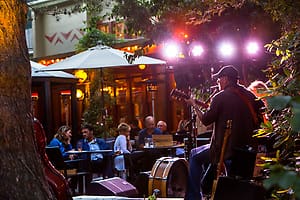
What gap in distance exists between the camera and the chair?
8727mm

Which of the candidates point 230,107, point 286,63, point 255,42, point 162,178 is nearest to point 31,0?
point 255,42

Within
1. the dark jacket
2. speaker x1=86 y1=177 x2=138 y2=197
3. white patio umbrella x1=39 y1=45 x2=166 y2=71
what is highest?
white patio umbrella x1=39 y1=45 x2=166 y2=71

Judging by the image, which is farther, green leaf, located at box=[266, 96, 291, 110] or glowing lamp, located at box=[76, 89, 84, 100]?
glowing lamp, located at box=[76, 89, 84, 100]

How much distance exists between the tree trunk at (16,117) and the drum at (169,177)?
4.76 meters

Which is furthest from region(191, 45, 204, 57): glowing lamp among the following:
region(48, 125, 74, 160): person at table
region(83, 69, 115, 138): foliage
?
region(83, 69, 115, 138): foliage

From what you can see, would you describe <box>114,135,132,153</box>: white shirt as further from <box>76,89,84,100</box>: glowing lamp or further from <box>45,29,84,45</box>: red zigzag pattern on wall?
<box>45,29,84,45</box>: red zigzag pattern on wall

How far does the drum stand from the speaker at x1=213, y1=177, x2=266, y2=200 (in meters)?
2.32

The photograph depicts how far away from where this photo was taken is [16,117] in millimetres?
3055

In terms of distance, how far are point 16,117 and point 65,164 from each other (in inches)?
237

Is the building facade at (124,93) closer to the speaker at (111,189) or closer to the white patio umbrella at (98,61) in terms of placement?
the white patio umbrella at (98,61)

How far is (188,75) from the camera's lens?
1168 centimetres

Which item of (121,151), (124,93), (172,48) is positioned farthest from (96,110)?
(121,151)

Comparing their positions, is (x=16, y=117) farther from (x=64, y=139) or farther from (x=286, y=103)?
(x=64, y=139)

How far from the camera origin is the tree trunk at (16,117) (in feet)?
9.68
